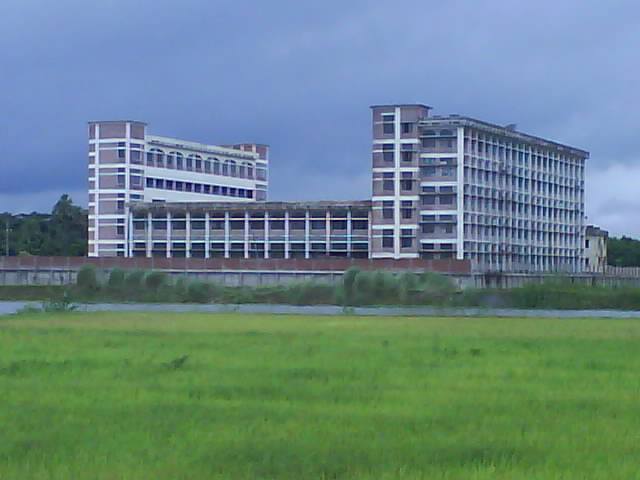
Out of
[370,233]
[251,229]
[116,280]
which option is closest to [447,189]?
[370,233]

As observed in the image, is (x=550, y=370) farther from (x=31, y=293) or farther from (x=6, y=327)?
(x=31, y=293)

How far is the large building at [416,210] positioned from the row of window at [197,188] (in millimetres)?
202

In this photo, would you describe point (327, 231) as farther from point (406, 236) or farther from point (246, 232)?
point (406, 236)

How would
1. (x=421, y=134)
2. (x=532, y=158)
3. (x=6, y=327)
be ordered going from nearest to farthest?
(x=6, y=327) < (x=421, y=134) < (x=532, y=158)

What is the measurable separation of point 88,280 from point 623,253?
75577mm

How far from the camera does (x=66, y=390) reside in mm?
19250

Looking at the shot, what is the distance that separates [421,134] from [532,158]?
1352cm

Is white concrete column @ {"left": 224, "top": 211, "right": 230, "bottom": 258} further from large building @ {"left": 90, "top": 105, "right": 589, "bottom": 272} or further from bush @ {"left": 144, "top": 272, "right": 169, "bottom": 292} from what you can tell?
bush @ {"left": 144, "top": 272, "right": 169, "bottom": 292}

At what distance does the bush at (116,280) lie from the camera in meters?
76.9

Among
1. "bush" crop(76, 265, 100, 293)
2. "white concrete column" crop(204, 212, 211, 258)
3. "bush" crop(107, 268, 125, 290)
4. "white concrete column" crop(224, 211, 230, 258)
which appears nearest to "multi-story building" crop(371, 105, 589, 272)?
"white concrete column" crop(224, 211, 230, 258)

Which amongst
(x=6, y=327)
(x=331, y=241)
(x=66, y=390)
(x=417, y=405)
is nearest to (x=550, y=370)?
(x=417, y=405)

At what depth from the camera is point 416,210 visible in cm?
8969

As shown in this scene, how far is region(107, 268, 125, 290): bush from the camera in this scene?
7694 centimetres

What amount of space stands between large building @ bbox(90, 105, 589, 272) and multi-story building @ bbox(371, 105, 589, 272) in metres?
0.08
